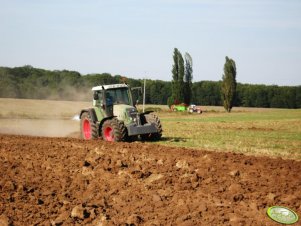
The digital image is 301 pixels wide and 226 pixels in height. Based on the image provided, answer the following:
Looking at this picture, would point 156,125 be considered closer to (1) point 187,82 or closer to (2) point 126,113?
(2) point 126,113

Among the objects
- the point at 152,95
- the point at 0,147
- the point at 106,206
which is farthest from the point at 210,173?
the point at 152,95

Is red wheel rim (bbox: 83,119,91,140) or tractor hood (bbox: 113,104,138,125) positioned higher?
tractor hood (bbox: 113,104,138,125)

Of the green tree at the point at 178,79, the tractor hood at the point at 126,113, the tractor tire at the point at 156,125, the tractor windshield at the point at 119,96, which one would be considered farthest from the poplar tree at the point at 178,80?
the tractor hood at the point at 126,113

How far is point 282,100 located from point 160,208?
247ft

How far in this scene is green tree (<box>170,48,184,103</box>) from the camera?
2203 inches

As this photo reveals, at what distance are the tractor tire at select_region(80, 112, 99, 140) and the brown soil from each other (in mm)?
5043

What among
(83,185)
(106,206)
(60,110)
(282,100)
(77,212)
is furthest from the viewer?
(282,100)

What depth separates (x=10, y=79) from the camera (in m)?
43.9

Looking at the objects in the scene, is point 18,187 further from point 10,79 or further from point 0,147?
point 10,79

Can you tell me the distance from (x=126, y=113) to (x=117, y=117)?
45 centimetres

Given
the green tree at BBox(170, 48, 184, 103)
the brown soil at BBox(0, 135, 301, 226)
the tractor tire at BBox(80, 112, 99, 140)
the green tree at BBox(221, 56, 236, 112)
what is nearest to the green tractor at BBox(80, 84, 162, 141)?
the tractor tire at BBox(80, 112, 99, 140)

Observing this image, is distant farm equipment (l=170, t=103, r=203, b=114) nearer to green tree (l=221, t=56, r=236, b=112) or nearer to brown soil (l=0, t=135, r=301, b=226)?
green tree (l=221, t=56, r=236, b=112)

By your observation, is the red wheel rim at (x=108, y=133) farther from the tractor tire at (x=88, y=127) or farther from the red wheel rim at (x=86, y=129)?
the red wheel rim at (x=86, y=129)

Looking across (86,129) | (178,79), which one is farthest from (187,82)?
(86,129)
